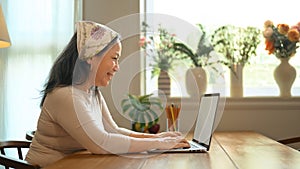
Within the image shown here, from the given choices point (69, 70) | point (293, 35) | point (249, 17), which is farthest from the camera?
point (249, 17)

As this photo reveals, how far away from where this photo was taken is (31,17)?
2812 millimetres

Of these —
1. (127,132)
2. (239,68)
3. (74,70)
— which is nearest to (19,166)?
(74,70)

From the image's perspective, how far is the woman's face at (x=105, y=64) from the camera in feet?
6.03

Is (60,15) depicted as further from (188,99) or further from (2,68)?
(188,99)

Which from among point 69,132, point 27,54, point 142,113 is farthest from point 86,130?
point 27,54

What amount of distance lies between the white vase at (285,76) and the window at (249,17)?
0.55 feet

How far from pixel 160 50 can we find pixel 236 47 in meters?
0.51

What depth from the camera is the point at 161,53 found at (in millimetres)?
3172

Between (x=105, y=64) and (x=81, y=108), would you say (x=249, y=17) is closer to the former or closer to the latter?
(x=105, y=64)

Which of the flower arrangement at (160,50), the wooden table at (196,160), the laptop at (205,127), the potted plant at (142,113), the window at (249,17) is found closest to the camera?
the wooden table at (196,160)

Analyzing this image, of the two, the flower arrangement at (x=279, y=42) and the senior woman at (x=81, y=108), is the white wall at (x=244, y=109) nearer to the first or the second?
the flower arrangement at (x=279, y=42)

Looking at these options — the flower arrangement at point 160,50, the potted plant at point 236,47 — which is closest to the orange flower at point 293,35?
the potted plant at point 236,47

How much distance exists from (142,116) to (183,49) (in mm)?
664

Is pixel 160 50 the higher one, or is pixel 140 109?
pixel 160 50
